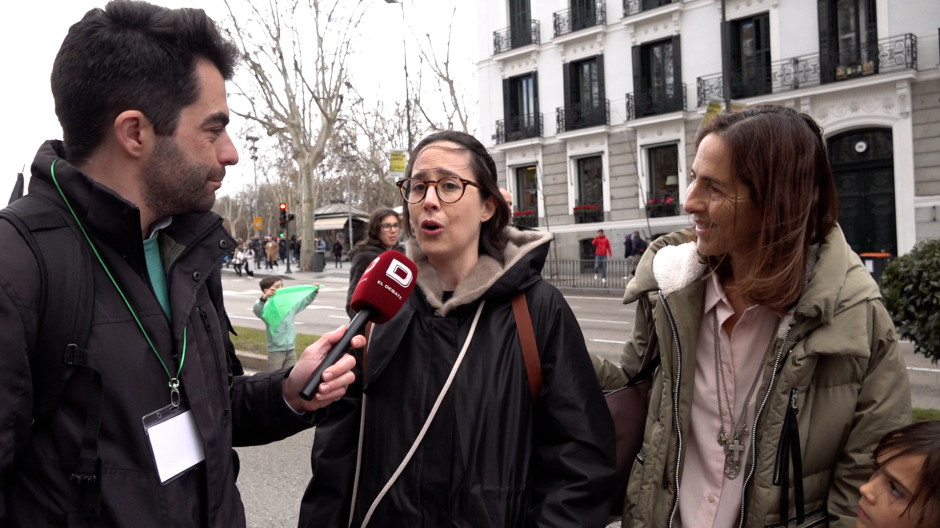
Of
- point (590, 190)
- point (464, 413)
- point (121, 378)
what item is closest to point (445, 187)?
point (464, 413)

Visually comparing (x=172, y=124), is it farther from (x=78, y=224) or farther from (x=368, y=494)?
(x=368, y=494)

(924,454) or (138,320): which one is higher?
(138,320)

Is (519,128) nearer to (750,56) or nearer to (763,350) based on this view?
(750,56)

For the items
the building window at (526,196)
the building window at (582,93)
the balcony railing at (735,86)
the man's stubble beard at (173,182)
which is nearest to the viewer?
the man's stubble beard at (173,182)

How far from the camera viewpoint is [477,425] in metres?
1.91

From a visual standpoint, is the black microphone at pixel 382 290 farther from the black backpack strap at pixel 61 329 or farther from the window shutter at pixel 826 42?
the window shutter at pixel 826 42

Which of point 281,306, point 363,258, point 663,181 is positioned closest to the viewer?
point 363,258

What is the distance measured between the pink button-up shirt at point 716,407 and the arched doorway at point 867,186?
19.9 metres

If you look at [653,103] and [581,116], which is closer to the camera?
[653,103]

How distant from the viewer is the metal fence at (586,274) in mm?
20109

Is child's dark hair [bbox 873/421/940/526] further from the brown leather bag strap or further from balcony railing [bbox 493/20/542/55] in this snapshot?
balcony railing [bbox 493/20/542/55]

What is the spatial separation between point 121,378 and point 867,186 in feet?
73.3

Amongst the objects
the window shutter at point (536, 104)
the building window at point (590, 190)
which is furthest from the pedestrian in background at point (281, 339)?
the window shutter at point (536, 104)

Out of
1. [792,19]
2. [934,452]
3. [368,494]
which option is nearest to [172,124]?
[368,494]
